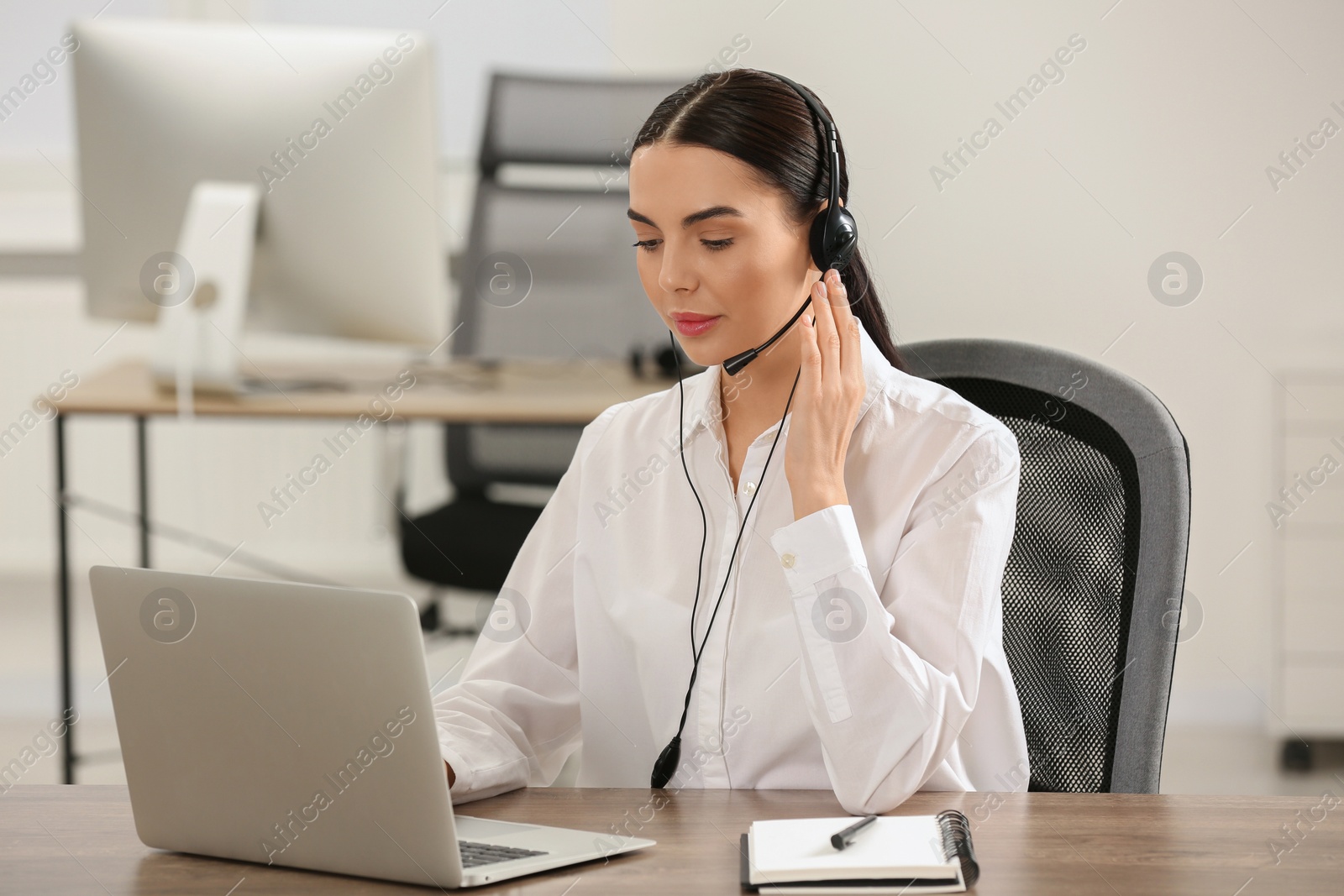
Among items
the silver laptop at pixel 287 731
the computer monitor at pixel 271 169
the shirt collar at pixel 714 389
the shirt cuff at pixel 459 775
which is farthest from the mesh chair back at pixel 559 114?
the silver laptop at pixel 287 731

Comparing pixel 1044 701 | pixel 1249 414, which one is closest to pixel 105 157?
pixel 1044 701

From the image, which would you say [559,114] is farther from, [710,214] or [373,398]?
[710,214]

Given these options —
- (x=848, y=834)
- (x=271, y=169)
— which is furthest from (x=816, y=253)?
(x=271, y=169)

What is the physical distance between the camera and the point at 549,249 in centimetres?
272

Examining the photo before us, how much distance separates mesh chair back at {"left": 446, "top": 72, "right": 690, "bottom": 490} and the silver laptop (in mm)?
1805

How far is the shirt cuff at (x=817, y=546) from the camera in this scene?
1.07m

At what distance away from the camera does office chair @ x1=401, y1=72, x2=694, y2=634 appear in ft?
8.79

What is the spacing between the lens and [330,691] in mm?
793

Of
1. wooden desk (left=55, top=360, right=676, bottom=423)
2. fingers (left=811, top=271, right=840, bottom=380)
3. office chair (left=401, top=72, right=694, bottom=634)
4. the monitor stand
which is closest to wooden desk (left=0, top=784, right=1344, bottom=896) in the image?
fingers (left=811, top=271, right=840, bottom=380)

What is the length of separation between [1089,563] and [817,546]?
301 millimetres

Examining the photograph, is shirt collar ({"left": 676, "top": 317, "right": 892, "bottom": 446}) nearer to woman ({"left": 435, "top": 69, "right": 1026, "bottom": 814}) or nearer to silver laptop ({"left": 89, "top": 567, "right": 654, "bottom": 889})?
woman ({"left": 435, "top": 69, "right": 1026, "bottom": 814})

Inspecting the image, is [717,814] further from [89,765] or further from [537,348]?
[89,765]

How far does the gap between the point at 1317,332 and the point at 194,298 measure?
8.61ft

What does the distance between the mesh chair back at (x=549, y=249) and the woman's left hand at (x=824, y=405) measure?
4.99ft
